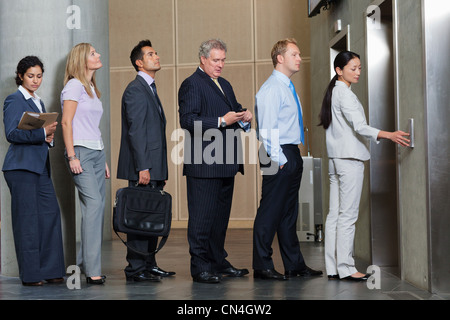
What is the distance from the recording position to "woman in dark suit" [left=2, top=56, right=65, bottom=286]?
409 centimetres

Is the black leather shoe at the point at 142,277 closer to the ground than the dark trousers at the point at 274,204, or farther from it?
closer to the ground

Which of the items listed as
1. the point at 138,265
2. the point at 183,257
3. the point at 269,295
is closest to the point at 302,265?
the point at 269,295

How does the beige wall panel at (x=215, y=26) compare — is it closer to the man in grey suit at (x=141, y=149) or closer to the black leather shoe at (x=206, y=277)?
the man in grey suit at (x=141, y=149)

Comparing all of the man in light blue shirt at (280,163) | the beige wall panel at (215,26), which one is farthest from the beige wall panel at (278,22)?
the man in light blue shirt at (280,163)

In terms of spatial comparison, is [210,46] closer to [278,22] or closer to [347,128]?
[347,128]

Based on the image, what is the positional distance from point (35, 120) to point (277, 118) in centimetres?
149

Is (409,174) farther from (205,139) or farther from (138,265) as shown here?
(138,265)

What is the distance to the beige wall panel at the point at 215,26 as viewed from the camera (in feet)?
30.2

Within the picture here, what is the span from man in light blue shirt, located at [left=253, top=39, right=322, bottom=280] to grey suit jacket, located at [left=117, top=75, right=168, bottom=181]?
0.66 meters

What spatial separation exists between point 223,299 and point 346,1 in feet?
11.2

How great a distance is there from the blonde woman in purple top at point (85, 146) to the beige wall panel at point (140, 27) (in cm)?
521

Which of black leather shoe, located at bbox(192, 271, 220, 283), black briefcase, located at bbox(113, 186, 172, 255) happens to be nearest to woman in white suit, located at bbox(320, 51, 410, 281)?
black leather shoe, located at bbox(192, 271, 220, 283)

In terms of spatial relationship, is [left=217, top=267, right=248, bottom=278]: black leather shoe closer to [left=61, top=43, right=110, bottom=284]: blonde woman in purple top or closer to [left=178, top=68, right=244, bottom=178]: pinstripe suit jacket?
[left=178, top=68, right=244, bottom=178]: pinstripe suit jacket

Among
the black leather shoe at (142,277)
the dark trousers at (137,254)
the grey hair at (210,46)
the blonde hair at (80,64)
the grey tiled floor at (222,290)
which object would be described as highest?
the grey hair at (210,46)
